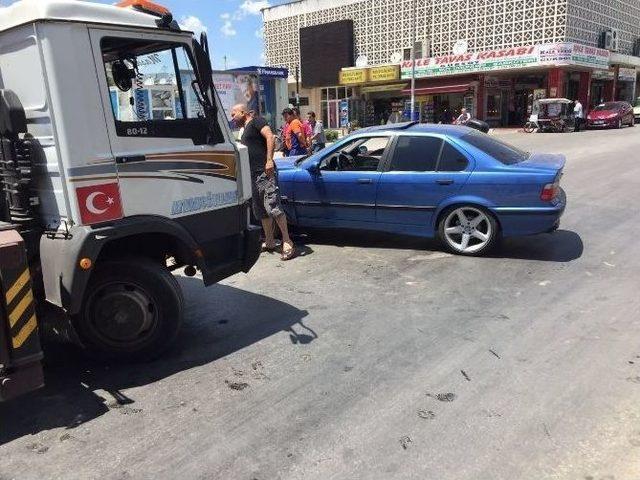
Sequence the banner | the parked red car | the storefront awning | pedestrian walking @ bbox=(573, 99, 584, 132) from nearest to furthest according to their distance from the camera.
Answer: the banner < pedestrian walking @ bbox=(573, 99, 584, 132) < the parked red car < the storefront awning

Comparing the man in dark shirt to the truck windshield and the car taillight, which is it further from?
the car taillight

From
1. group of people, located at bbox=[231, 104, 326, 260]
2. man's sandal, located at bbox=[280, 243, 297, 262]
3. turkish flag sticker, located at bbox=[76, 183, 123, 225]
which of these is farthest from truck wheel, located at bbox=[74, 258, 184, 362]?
man's sandal, located at bbox=[280, 243, 297, 262]

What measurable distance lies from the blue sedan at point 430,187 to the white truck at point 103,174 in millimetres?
2755

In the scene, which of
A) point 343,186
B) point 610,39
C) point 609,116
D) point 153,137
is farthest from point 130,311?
point 610,39

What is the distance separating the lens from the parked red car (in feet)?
104

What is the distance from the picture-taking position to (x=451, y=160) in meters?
6.69

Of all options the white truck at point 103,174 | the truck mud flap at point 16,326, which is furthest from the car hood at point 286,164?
the truck mud flap at point 16,326

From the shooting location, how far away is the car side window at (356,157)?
7.18 m

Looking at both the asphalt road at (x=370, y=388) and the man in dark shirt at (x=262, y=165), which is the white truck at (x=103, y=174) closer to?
the asphalt road at (x=370, y=388)

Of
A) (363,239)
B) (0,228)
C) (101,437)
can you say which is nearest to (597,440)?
(101,437)

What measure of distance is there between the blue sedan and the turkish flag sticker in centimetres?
371

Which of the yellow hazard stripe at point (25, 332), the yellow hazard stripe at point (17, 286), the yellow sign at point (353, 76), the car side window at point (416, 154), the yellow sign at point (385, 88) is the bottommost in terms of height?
the yellow hazard stripe at point (25, 332)

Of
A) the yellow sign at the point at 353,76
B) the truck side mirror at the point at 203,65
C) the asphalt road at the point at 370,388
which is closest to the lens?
the asphalt road at the point at 370,388

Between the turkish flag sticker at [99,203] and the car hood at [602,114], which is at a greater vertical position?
the turkish flag sticker at [99,203]
